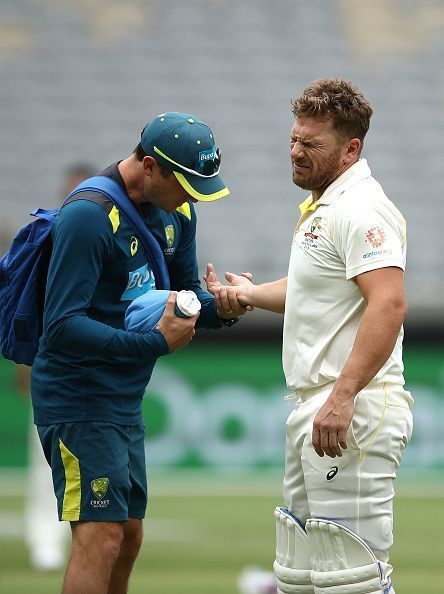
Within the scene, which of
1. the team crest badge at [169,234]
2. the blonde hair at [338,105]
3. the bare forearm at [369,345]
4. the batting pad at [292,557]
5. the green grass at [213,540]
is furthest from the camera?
the green grass at [213,540]

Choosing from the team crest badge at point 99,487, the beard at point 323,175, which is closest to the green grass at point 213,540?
the team crest badge at point 99,487

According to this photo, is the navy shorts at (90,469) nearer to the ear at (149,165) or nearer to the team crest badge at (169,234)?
the team crest badge at (169,234)

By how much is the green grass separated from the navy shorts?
7.68 ft

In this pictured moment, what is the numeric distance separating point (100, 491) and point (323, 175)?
151cm

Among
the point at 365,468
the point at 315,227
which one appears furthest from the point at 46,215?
the point at 365,468

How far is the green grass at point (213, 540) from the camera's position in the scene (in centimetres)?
747

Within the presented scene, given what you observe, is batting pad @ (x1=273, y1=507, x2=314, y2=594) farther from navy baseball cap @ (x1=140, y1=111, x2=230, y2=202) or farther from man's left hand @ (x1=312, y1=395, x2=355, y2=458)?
navy baseball cap @ (x1=140, y1=111, x2=230, y2=202)

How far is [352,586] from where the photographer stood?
4625 mm

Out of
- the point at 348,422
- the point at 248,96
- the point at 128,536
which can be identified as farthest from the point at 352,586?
the point at 248,96

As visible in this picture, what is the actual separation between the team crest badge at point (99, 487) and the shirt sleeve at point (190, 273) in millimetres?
983

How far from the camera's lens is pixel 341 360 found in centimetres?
471

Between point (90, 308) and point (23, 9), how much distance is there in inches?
476

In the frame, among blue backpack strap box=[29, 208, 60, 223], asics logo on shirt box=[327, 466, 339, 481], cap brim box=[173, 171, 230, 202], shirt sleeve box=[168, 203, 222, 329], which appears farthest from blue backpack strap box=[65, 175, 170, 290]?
asics logo on shirt box=[327, 466, 339, 481]

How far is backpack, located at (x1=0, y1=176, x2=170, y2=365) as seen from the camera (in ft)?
16.5
